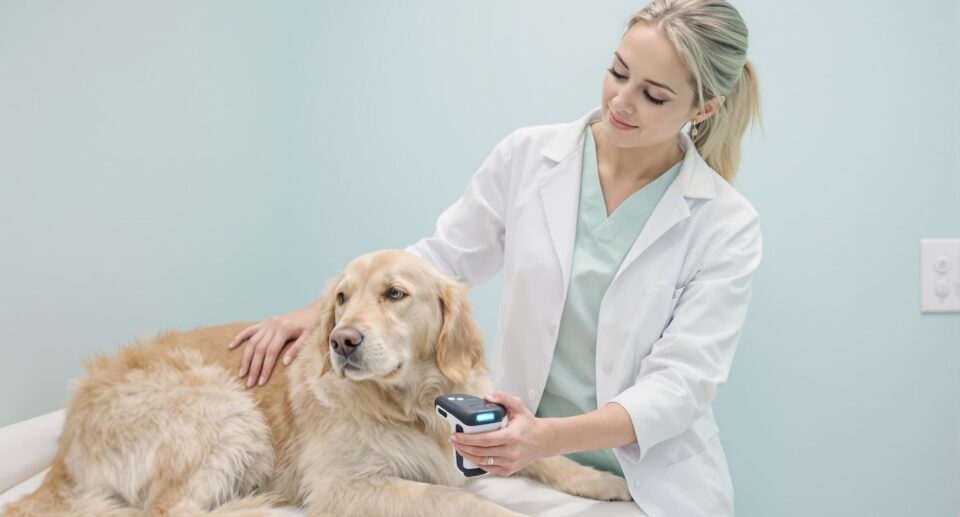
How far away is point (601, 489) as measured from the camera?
1527mm

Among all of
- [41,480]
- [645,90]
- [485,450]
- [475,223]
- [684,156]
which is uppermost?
[645,90]

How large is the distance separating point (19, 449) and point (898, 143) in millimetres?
2281

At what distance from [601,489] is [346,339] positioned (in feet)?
1.95

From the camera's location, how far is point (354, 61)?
103 inches

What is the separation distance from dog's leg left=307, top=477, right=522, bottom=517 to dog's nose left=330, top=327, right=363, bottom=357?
0.25 m

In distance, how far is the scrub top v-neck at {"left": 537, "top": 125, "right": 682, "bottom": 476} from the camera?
1.62m

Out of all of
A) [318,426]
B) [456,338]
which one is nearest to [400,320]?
[456,338]

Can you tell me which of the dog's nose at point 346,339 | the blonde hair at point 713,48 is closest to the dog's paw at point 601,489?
the dog's nose at point 346,339

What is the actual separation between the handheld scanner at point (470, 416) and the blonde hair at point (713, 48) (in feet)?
2.51

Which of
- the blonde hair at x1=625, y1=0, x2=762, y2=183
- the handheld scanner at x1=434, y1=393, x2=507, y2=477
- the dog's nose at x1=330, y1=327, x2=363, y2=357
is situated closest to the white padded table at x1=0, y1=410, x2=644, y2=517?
the handheld scanner at x1=434, y1=393, x2=507, y2=477

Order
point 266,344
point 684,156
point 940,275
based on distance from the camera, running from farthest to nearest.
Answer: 1. point 940,275
2. point 684,156
3. point 266,344

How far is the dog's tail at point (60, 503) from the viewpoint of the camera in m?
1.38

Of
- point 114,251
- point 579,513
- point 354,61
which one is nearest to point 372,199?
point 354,61

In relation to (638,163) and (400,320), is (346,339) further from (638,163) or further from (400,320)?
(638,163)
